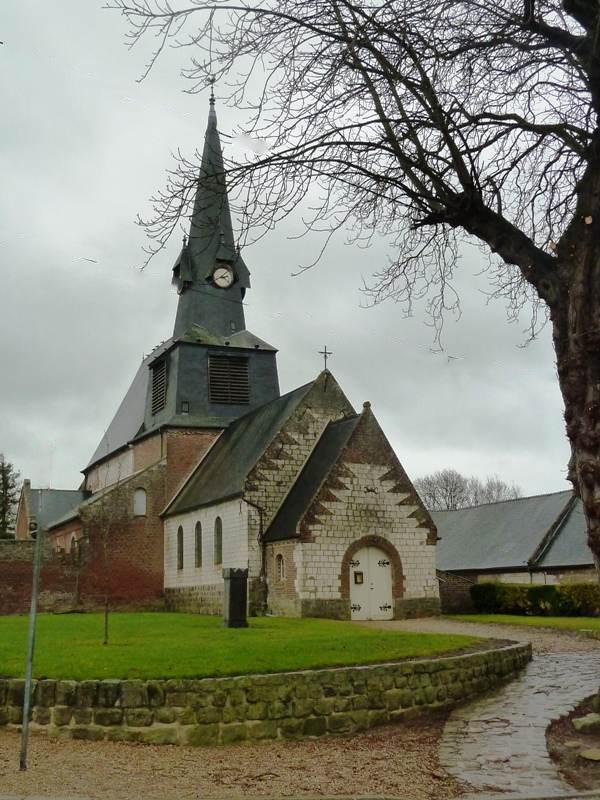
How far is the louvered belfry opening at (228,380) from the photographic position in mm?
35406

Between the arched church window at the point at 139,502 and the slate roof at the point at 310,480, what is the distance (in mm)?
8230

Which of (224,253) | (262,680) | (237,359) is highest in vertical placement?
(224,253)

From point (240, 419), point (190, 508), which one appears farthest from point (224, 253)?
point (190, 508)

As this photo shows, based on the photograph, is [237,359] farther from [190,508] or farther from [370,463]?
[370,463]

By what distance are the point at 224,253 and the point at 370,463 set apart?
615 inches

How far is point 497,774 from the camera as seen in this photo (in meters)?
8.49

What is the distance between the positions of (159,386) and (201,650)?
2481cm

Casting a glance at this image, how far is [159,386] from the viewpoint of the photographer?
37.0 metres

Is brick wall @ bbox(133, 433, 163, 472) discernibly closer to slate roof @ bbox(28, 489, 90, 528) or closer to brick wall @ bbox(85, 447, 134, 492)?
brick wall @ bbox(85, 447, 134, 492)

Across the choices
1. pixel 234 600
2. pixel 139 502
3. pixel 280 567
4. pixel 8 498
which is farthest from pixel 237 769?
pixel 8 498

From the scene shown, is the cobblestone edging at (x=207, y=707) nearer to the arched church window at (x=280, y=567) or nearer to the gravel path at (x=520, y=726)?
the gravel path at (x=520, y=726)

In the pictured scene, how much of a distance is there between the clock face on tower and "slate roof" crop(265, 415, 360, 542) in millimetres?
11856

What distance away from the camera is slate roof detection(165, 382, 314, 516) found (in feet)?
91.9

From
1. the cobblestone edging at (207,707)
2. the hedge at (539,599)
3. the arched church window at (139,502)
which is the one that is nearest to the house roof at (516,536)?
the hedge at (539,599)
